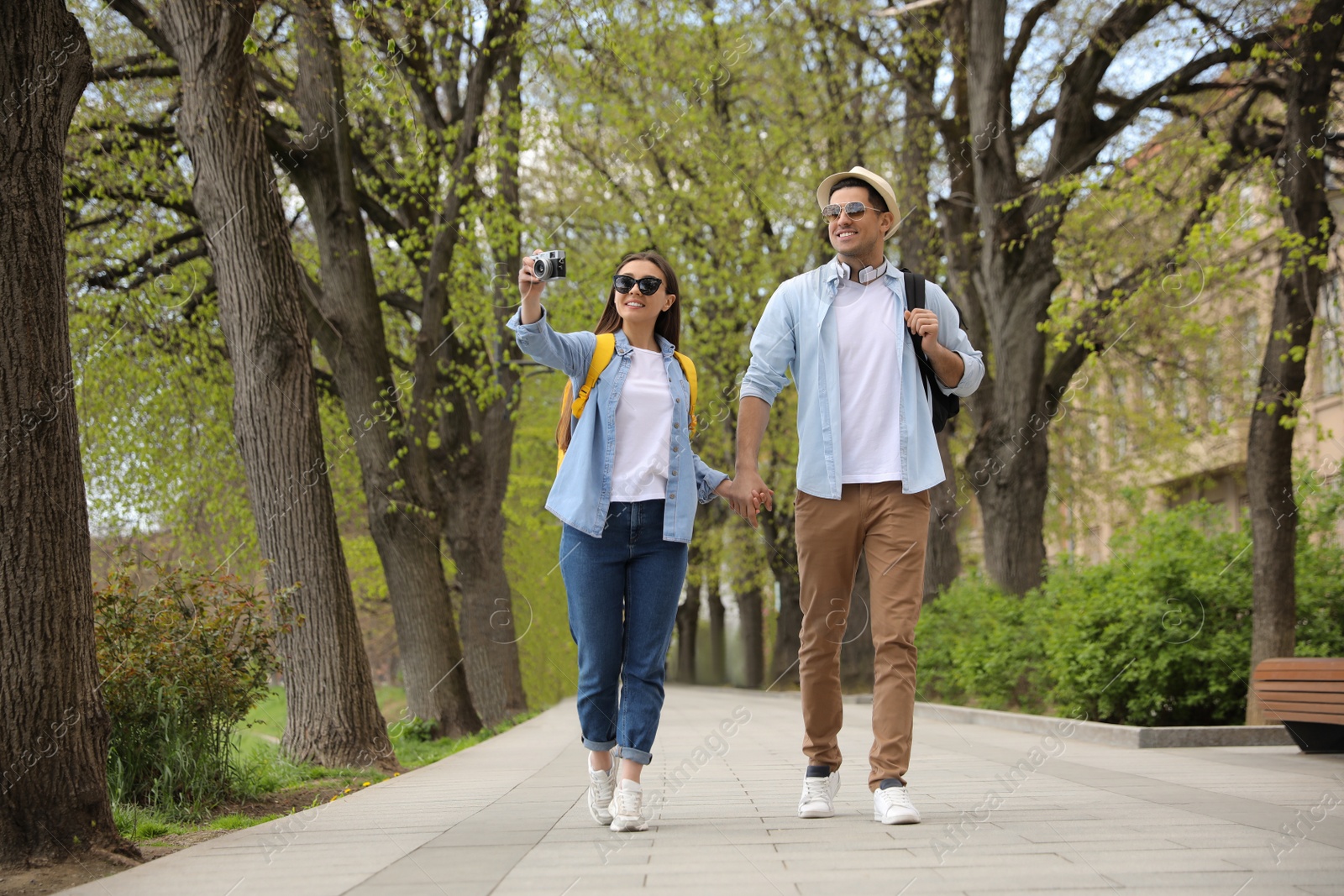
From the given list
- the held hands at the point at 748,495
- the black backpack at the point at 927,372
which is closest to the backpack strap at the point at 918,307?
the black backpack at the point at 927,372

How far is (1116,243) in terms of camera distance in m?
16.9

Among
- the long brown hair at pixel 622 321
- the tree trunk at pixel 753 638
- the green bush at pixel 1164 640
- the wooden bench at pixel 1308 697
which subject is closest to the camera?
the long brown hair at pixel 622 321

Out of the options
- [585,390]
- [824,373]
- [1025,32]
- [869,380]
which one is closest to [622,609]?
[585,390]

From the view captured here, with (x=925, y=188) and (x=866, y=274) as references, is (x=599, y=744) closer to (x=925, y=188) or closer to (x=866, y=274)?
(x=866, y=274)

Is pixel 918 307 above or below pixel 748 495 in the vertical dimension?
above

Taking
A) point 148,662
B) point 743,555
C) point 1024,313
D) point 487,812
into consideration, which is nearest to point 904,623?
point 487,812

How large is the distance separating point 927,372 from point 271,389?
586 centimetres

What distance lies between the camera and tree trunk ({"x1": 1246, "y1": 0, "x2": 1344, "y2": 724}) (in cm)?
962

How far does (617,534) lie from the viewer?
4934 millimetres

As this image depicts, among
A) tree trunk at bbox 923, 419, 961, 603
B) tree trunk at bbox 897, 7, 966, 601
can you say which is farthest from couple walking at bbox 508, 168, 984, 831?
tree trunk at bbox 923, 419, 961, 603

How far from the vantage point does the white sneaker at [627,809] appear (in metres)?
4.68

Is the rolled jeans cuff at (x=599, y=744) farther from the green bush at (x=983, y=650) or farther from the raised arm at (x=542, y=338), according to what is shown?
the green bush at (x=983, y=650)

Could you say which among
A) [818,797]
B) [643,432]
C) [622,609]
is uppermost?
[643,432]

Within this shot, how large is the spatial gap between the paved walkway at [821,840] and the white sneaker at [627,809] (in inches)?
2.6
